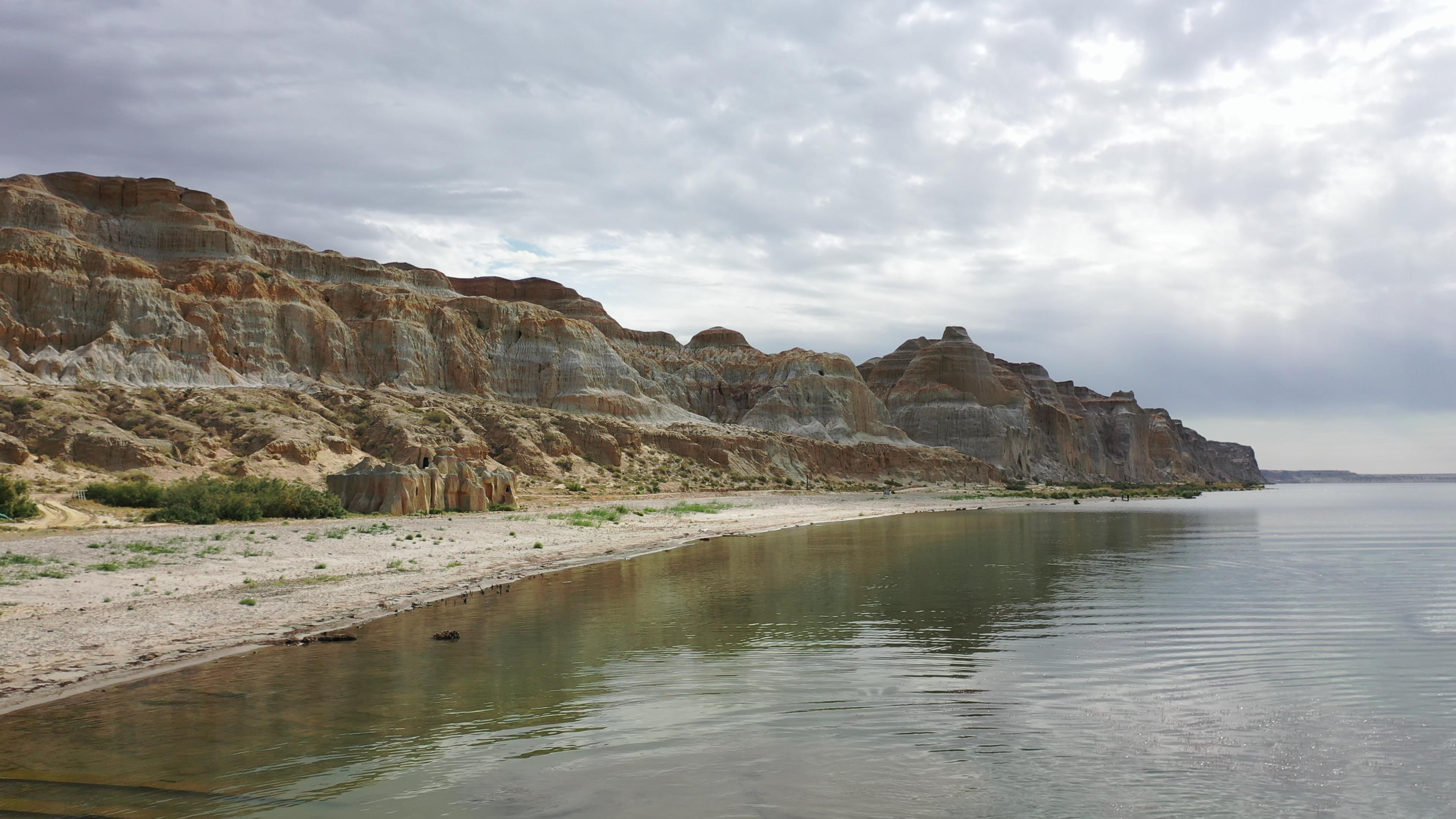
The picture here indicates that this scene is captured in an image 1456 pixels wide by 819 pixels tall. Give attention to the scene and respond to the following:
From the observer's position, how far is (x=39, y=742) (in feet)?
30.3

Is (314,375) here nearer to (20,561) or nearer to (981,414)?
(20,561)

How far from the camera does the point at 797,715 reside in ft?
34.9

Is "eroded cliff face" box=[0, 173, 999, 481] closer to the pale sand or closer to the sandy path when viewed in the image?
the sandy path

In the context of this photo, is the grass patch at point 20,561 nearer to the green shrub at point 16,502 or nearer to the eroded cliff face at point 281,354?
the green shrub at point 16,502

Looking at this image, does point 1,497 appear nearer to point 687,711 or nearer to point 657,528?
point 657,528

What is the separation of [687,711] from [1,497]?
29613mm

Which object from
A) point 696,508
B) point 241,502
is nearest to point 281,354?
point 696,508

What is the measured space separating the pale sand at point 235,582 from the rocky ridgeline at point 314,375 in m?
20.6

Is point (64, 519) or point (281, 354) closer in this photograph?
point (64, 519)

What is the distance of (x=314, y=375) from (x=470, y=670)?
7733cm

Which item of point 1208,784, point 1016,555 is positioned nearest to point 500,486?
point 1016,555

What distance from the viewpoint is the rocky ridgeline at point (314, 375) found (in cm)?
5503

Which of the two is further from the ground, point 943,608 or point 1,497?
point 1,497

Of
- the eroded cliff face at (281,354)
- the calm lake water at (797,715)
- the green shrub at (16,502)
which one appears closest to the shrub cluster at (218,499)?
the green shrub at (16,502)
